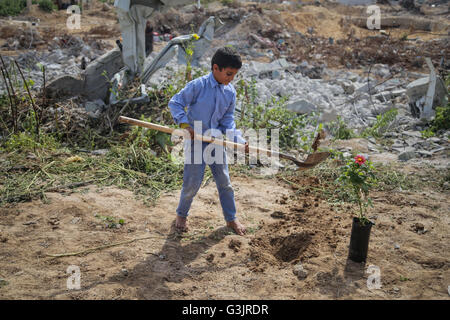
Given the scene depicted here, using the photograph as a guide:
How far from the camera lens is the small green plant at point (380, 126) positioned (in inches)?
243

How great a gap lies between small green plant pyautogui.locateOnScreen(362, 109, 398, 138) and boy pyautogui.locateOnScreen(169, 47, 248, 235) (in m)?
3.80

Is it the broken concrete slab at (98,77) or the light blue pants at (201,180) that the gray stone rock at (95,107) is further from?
the light blue pants at (201,180)

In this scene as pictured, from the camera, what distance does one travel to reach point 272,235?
3256 millimetres

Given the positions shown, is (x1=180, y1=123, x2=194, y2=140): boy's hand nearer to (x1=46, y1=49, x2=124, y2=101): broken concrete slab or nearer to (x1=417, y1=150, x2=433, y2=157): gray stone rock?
(x1=46, y1=49, x2=124, y2=101): broken concrete slab

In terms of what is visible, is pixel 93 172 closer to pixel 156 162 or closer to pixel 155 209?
pixel 156 162

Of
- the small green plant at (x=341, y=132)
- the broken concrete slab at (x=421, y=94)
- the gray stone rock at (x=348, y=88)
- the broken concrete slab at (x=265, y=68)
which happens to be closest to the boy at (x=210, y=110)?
the small green plant at (x=341, y=132)

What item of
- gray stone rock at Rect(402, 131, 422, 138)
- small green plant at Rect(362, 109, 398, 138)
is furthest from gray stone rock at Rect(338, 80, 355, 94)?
gray stone rock at Rect(402, 131, 422, 138)

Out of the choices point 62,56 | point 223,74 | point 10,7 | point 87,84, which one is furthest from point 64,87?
point 10,7

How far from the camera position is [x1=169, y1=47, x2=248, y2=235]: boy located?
113 inches

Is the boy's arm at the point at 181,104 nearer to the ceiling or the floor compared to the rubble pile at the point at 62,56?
nearer to the floor

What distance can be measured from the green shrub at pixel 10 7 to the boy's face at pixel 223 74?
1669 cm
